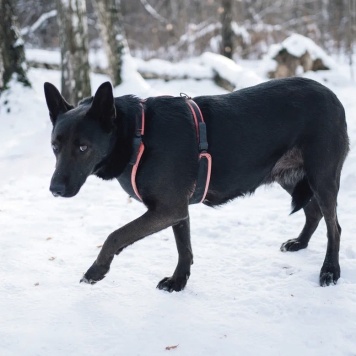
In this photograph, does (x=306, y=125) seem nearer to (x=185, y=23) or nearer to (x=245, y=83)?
(x=245, y=83)

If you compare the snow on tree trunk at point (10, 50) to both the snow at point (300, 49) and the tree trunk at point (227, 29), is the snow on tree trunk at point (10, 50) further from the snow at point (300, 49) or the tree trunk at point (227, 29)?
the tree trunk at point (227, 29)

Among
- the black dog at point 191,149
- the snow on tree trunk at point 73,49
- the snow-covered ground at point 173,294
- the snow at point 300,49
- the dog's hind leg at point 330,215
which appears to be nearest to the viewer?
the snow-covered ground at point 173,294

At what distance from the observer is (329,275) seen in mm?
3525

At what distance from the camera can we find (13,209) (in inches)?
219

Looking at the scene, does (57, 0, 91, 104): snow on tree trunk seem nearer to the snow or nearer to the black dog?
the snow

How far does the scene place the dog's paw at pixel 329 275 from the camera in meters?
3.50

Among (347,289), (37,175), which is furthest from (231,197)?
(37,175)

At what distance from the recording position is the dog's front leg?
128 inches

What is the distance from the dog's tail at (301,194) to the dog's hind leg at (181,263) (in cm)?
87

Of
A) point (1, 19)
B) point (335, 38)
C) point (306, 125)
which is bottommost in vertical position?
point (335, 38)

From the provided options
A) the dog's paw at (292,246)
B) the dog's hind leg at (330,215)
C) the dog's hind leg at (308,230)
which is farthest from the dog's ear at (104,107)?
the dog's paw at (292,246)

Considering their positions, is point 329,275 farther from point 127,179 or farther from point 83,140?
point 83,140

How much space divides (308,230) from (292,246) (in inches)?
7.9

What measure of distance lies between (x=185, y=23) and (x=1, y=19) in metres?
15.6
